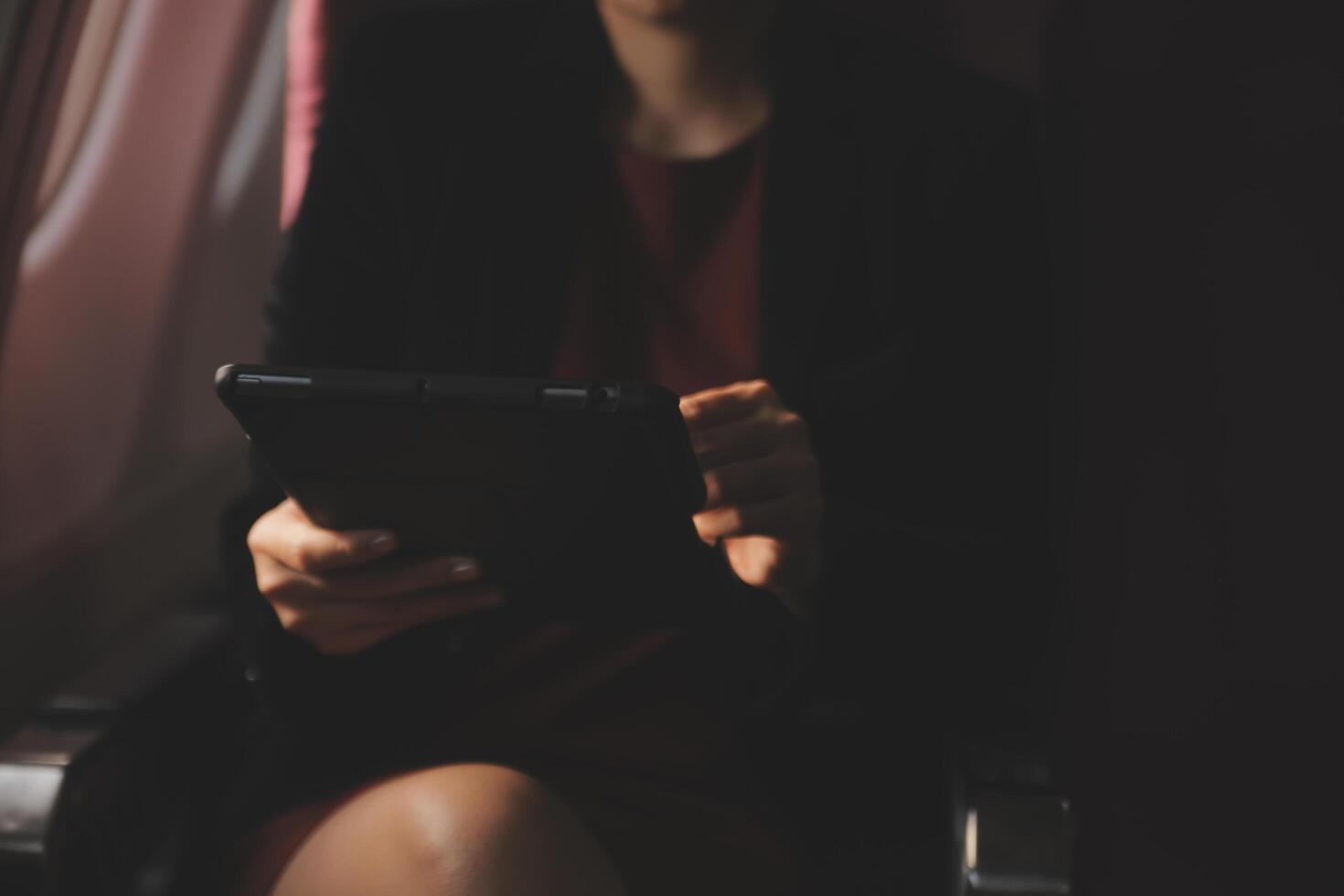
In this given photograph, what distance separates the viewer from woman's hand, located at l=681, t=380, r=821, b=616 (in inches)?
23.1

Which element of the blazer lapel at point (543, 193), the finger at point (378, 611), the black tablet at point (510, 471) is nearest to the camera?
the black tablet at point (510, 471)

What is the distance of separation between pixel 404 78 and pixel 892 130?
1.17 feet

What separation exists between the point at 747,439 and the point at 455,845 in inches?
10.2

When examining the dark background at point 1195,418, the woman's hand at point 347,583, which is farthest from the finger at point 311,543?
the dark background at point 1195,418

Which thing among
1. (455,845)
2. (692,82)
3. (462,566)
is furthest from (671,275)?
(455,845)

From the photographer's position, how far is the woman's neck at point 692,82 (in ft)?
2.54

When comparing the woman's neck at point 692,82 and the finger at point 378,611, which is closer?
the finger at point 378,611

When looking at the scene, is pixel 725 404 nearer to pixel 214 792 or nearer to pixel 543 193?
pixel 543 193

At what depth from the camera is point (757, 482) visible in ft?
1.98

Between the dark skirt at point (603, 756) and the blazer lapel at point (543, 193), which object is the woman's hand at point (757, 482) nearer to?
the dark skirt at point (603, 756)

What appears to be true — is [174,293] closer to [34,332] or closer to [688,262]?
[34,332]

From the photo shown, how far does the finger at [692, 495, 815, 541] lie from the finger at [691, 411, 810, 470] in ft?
0.09

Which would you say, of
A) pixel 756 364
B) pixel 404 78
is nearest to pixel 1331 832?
pixel 756 364

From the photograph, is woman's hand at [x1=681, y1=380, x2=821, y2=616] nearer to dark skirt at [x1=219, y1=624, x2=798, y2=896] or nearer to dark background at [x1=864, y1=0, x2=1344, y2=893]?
dark skirt at [x1=219, y1=624, x2=798, y2=896]
